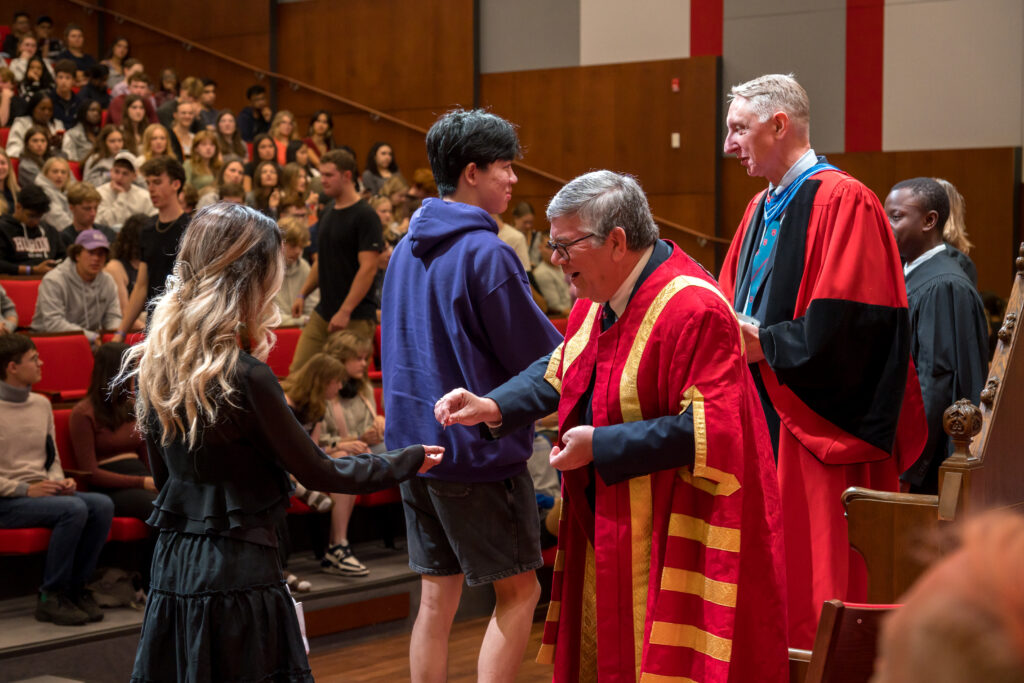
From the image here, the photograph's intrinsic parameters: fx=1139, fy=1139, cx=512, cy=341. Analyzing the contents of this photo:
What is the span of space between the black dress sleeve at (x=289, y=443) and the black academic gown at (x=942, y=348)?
1.85 meters

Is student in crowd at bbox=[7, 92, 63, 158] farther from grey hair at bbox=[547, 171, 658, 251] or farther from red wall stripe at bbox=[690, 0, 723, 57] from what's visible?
grey hair at bbox=[547, 171, 658, 251]

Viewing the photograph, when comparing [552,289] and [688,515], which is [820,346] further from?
[552,289]

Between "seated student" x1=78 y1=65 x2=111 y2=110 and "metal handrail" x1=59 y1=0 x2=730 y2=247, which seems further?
"metal handrail" x1=59 y1=0 x2=730 y2=247

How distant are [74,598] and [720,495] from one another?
2856mm

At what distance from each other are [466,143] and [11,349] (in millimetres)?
2248

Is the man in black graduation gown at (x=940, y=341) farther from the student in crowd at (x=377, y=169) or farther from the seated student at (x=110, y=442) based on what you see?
the student in crowd at (x=377, y=169)

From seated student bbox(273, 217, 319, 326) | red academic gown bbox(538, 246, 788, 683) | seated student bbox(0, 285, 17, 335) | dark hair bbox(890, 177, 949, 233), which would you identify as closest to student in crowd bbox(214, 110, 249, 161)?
seated student bbox(273, 217, 319, 326)

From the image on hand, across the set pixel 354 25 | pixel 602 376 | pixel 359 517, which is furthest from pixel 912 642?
pixel 354 25

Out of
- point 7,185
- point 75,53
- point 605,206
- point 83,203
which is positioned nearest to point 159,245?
point 83,203

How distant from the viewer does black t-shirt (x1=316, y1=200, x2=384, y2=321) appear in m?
4.91

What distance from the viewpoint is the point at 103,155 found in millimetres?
8078

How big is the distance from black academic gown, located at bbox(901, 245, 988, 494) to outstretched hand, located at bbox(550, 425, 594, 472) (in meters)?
1.69

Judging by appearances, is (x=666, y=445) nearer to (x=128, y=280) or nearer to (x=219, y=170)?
(x=128, y=280)

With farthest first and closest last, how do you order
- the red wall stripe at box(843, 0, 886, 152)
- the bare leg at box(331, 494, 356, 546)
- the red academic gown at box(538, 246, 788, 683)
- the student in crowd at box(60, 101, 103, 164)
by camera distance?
the student in crowd at box(60, 101, 103, 164), the red wall stripe at box(843, 0, 886, 152), the bare leg at box(331, 494, 356, 546), the red academic gown at box(538, 246, 788, 683)
